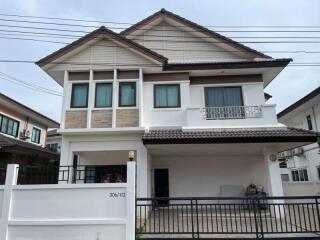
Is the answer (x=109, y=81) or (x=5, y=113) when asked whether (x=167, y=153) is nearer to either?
(x=109, y=81)

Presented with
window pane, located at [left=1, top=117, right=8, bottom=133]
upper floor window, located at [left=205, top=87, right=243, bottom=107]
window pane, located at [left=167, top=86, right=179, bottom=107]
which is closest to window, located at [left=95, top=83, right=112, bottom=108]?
window pane, located at [left=167, top=86, right=179, bottom=107]

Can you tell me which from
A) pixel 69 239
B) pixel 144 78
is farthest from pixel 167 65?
pixel 69 239

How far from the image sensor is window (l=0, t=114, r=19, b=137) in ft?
43.5

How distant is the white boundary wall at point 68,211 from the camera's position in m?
5.93

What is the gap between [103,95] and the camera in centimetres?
1016

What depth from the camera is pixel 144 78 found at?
10867 mm

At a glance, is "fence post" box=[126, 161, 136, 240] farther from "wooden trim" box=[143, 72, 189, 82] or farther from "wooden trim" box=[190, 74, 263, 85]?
"wooden trim" box=[190, 74, 263, 85]

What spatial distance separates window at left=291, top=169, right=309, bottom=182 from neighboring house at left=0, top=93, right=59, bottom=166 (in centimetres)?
1520

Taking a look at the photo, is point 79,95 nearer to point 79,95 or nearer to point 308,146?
point 79,95

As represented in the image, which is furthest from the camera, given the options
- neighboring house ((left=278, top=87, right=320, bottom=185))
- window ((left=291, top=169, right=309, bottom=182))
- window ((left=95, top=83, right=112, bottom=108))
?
window ((left=291, top=169, right=309, bottom=182))

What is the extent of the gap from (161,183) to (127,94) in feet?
13.9

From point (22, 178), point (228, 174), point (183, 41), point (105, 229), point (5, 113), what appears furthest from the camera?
point (5, 113)

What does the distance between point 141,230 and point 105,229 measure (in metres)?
1.10

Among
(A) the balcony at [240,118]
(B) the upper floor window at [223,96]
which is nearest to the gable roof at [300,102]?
(A) the balcony at [240,118]
